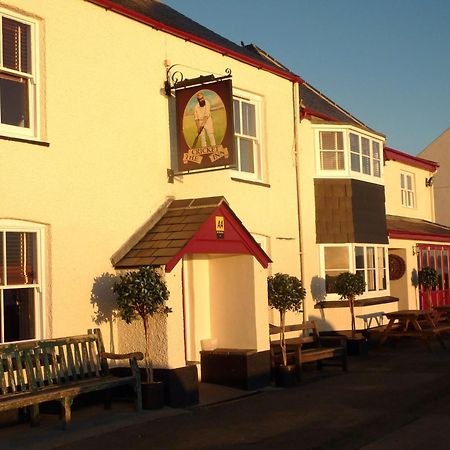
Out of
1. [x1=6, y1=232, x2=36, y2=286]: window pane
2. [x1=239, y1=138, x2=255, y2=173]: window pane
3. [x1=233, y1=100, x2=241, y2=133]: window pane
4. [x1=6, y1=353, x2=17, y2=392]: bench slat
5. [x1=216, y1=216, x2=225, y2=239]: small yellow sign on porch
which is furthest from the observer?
[x1=239, y1=138, x2=255, y2=173]: window pane

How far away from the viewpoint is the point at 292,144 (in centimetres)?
1522

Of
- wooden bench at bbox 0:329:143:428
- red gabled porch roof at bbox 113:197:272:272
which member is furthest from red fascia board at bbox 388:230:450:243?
wooden bench at bbox 0:329:143:428

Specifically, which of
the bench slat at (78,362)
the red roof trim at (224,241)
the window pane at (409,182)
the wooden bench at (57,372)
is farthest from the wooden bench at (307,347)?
the window pane at (409,182)

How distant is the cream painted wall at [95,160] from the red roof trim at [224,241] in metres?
0.27

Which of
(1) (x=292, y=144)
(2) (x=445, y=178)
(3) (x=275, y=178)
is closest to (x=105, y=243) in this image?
(3) (x=275, y=178)

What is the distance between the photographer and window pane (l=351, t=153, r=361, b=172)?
55.8ft

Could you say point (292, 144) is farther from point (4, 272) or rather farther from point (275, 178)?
point (4, 272)

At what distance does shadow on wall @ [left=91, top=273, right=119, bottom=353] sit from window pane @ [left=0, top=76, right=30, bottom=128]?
2381 mm

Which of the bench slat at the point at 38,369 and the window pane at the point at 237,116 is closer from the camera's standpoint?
the bench slat at the point at 38,369

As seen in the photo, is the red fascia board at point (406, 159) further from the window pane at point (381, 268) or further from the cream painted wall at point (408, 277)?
the window pane at point (381, 268)

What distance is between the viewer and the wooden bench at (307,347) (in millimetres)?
12508

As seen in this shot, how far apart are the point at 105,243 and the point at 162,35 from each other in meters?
3.70

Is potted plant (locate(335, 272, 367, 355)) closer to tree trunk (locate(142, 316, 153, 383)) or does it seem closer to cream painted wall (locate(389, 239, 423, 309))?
cream painted wall (locate(389, 239, 423, 309))

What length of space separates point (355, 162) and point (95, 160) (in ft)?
26.8
